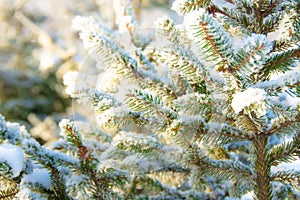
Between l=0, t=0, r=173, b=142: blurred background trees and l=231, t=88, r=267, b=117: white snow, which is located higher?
l=0, t=0, r=173, b=142: blurred background trees

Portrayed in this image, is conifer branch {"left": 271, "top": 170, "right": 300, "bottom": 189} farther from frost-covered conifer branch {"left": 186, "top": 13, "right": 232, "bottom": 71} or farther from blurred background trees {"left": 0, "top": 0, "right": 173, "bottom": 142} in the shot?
blurred background trees {"left": 0, "top": 0, "right": 173, "bottom": 142}

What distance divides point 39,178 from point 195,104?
425 mm

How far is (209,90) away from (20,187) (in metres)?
0.46

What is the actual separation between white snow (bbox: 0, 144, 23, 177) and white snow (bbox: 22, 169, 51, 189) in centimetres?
5

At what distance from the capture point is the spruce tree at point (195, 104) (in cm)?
70

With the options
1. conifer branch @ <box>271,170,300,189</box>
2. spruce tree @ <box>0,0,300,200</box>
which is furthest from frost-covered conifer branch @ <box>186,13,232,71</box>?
conifer branch @ <box>271,170,300,189</box>

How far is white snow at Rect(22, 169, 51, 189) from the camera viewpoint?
925 mm

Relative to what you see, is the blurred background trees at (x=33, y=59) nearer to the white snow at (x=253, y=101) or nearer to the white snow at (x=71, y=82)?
the white snow at (x=71, y=82)

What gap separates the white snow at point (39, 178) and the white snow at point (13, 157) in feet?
0.15

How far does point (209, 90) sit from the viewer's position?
2.63 ft

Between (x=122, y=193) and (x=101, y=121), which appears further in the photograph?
(x=122, y=193)

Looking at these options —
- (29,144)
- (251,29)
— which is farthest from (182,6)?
(29,144)

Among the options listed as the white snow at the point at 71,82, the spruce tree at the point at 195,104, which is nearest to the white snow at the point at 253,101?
the spruce tree at the point at 195,104

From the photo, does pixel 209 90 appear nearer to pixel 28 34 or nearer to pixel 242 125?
pixel 242 125
